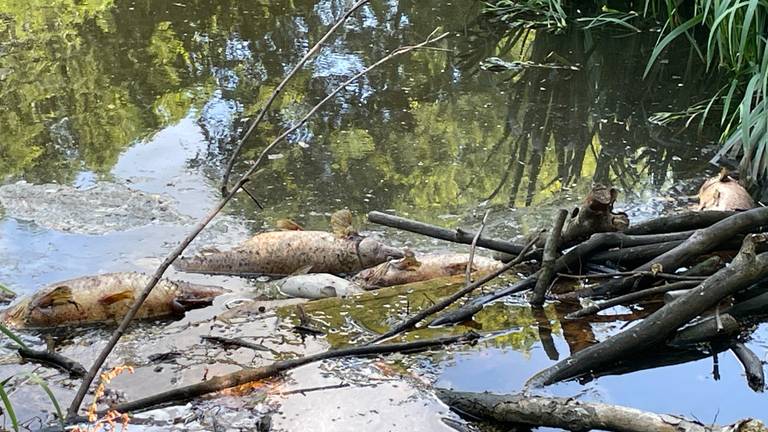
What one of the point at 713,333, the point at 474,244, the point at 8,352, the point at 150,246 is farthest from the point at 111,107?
the point at 713,333

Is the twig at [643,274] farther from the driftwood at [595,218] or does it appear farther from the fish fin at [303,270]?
the fish fin at [303,270]

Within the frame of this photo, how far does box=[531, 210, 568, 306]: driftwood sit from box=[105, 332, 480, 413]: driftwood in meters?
0.47

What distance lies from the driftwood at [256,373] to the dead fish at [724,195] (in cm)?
227

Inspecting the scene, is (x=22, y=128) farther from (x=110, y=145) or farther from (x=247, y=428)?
(x=247, y=428)

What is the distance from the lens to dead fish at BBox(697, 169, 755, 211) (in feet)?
17.4

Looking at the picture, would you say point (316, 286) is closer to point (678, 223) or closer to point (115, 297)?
point (115, 297)

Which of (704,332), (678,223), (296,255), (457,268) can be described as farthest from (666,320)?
→ (296,255)

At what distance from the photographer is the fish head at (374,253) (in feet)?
16.8

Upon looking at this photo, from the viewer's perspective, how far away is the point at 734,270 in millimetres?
3705

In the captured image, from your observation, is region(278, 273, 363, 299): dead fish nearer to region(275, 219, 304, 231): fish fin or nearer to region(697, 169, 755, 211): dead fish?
region(275, 219, 304, 231): fish fin

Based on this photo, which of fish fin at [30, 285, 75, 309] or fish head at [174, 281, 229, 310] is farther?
fish head at [174, 281, 229, 310]

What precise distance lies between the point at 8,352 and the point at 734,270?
3161mm

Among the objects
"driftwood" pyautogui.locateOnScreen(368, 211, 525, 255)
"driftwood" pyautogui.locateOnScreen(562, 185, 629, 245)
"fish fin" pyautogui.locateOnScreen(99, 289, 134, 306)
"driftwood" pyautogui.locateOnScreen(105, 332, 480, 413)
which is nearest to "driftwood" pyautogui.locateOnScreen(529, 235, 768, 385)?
"driftwood" pyautogui.locateOnScreen(105, 332, 480, 413)

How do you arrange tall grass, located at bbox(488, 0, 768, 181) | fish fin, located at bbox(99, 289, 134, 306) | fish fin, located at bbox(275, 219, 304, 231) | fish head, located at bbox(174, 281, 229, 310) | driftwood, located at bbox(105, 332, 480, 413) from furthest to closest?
1. tall grass, located at bbox(488, 0, 768, 181)
2. fish fin, located at bbox(275, 219, 304, 231)
3. fish head, located at bbox(174, 281, 229, 310)
4. fish fin, located at bbox(99, 289, 134, 306)
5. driftwood, located at bbox(105, 332, 480, 413)
